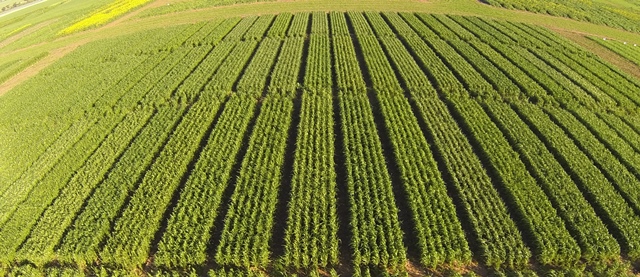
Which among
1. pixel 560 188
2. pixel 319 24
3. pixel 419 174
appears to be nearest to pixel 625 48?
pixel 560 188

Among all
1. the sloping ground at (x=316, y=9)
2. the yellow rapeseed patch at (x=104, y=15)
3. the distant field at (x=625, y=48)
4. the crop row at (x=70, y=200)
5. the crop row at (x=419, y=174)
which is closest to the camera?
the crop row at (x=419, y=174)

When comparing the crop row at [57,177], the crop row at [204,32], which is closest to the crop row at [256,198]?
the crop row at [57,177]

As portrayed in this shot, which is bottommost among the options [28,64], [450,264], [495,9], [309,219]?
[450,264]

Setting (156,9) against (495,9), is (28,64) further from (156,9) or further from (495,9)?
(495,9)

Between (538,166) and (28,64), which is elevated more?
(28,64)

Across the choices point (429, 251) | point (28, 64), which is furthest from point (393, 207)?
point (28, 64)

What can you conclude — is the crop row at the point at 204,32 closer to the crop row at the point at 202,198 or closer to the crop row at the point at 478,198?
the crop row at the point at 202,198

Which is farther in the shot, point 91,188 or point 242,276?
point 91,188

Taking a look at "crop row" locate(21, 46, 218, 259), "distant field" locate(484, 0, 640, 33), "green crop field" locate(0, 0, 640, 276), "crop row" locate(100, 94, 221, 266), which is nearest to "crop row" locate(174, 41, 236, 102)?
"green crop field" locate(0, 0, 640, 276)

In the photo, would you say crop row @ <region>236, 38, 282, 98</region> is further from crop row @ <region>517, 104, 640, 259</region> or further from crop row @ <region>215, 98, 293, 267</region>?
crop row @ <region>517, 104, 640, 259</region>
